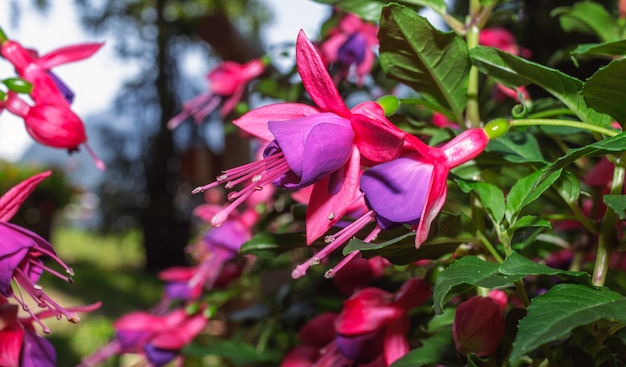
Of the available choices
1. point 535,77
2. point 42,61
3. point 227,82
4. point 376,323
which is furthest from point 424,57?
point 227,82

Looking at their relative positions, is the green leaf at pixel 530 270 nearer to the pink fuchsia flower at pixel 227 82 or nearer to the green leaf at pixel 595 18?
the green leaf at pixel 595 18

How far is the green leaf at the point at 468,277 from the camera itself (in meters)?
0.28

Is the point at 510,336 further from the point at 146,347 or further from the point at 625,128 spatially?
the point at 146,347

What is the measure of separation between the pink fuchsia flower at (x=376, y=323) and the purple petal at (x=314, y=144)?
0.46ft

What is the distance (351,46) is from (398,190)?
41 centimetres

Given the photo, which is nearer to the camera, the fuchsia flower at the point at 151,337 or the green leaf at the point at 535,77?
the green leaf at the point at 535,77

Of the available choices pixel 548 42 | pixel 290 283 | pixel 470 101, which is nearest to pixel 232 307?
pixel 290 283

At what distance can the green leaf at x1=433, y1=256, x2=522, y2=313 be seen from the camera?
0.28 metres

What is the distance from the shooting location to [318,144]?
0.29 m

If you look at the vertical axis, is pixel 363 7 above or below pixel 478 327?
above

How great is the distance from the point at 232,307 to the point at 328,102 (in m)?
1.10

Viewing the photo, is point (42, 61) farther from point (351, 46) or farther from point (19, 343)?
point (351, 46)

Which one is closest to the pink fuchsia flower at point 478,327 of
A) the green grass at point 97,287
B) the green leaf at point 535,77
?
the green leaf at point 535,77

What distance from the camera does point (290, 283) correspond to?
2.52 feet
